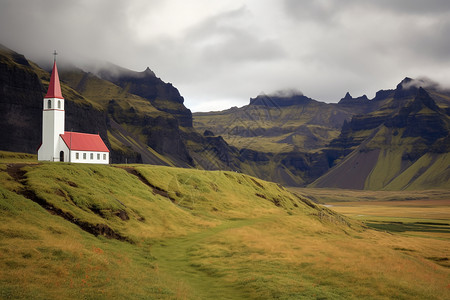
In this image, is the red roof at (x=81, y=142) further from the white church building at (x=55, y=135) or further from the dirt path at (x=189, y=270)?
the dirt path at (x=189, y=270)

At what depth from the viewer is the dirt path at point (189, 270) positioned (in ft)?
102

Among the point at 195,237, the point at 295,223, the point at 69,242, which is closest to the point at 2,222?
the point at 69,242

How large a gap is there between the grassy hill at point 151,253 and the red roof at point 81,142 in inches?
699

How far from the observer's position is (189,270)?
37469 mm

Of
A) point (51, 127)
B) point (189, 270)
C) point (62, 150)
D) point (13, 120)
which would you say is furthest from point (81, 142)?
point (13, 120)

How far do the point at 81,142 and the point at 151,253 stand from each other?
166 feet

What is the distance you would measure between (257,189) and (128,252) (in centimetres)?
7887

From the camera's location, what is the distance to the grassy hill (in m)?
28.4

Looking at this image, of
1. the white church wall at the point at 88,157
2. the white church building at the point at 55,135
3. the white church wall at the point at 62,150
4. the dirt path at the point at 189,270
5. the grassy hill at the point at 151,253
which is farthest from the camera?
the white church wall at the point at 88,157

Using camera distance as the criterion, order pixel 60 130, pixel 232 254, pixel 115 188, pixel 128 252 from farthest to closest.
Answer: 1. pixel 60 130
2. pixel 115 188
3. pixel 232 254
4. pixel 128 252

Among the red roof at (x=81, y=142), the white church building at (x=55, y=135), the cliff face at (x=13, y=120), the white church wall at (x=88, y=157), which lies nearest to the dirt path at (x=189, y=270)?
the white church wall at (x=88, y=157)

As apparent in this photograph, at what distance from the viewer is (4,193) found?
135 ft

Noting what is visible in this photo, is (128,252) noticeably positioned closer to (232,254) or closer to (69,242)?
(69,242)

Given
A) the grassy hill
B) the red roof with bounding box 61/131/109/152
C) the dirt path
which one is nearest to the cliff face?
the red roof with bounding box 61/131/109/152
